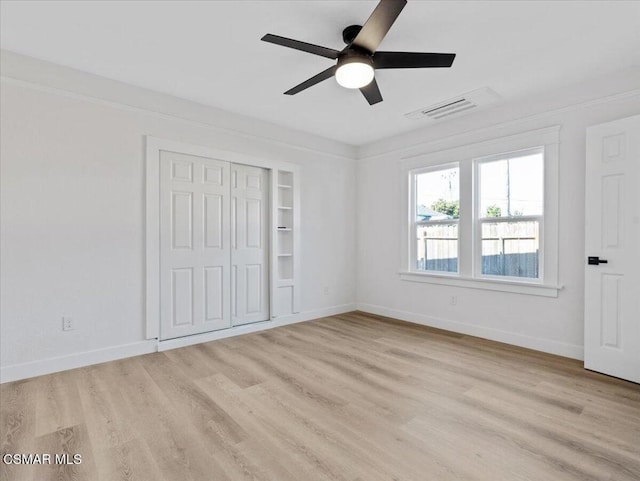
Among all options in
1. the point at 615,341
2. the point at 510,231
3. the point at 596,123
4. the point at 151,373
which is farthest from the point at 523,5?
the point at 151,373

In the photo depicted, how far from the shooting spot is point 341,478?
1720mm

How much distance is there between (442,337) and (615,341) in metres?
1.66

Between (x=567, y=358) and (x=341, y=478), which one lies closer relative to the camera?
(x=341, y=478)

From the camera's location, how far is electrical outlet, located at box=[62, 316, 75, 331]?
314 centimetres

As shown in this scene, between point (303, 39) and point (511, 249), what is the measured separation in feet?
10.7

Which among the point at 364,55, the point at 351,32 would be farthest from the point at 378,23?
the point at 351,32

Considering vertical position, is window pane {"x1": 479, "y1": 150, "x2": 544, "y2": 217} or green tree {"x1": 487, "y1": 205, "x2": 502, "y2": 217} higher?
window pane {"x1": 479, "y1": 150, "x2": 544, "y2": 217}

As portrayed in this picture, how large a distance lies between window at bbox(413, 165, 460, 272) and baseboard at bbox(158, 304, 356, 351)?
1.51 metres

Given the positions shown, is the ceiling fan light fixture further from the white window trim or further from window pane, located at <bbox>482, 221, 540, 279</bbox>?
window pane, located at <bbox>482, 221, 540, 279</bbox>

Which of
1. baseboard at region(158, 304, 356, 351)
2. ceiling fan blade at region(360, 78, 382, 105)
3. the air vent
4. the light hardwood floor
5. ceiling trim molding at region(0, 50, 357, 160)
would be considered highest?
the air vent

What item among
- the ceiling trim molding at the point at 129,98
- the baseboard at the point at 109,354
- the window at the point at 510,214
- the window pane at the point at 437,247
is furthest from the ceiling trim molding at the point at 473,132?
the baseboard at the point at 109,354

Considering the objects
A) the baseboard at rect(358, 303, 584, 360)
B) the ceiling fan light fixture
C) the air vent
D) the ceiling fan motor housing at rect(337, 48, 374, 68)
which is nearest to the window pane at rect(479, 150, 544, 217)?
the air vent

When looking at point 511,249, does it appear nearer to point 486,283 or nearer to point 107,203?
point 486,283

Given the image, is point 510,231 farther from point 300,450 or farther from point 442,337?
point 300,450
